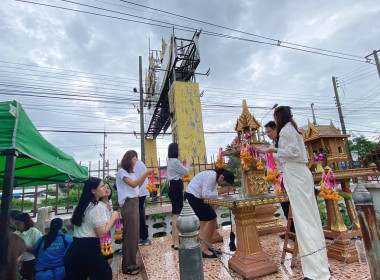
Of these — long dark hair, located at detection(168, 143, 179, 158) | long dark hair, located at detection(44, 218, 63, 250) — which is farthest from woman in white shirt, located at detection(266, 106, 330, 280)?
long dark hair, located at detection(44, 218, 63, 250)

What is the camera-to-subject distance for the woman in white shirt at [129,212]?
3.26 m

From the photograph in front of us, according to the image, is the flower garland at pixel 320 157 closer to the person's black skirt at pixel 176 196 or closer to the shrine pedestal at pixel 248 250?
the shrine pedestal at pixel 248 250

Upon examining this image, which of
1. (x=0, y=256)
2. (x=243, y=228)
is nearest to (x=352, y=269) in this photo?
(x=243, y=228)

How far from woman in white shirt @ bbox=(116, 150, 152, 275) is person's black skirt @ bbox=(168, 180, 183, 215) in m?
0.77

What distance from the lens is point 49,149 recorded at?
260 centimetres

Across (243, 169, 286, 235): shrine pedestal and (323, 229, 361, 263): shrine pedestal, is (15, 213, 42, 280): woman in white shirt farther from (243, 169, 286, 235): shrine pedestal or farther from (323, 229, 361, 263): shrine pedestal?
(323, 229, 361, 263): shrine pedestal

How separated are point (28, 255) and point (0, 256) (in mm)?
1411

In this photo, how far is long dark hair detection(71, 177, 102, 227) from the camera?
229 cm

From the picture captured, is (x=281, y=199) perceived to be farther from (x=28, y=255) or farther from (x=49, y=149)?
(x=28, y=255)

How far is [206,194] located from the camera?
346 cm

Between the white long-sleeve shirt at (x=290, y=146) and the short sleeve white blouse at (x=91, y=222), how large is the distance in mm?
2256

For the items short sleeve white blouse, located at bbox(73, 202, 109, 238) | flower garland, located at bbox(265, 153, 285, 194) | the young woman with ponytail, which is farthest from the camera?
flower garland, located at bbox(265, 153, 285, 194)

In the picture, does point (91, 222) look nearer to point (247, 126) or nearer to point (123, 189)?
point (123, 189)

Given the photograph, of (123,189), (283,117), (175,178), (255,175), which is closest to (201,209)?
(175,178)
